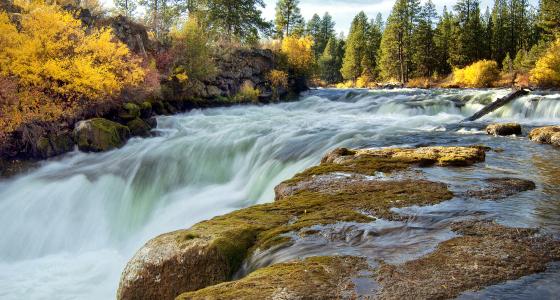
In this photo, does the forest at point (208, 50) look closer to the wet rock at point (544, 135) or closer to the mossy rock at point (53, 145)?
the mossy rock at point (53, 145)

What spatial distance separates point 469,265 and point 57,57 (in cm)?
1690

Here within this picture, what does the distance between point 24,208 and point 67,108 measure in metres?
5.44

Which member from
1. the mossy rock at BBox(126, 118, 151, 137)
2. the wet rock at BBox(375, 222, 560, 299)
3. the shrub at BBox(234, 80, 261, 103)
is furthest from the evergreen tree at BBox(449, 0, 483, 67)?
the wet rock at BBox(375, 222, 560, 299)

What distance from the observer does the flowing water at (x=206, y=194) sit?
16.0 ft

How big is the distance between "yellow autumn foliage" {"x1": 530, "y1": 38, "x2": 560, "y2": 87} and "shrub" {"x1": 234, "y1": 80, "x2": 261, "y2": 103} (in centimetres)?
2101

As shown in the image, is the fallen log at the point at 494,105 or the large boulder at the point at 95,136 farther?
the fallen log at the point at 494,105

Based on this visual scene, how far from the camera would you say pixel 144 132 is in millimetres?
17766

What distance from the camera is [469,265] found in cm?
363

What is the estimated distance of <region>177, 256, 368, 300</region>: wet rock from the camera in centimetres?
309

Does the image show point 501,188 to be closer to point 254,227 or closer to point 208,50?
point 254,227

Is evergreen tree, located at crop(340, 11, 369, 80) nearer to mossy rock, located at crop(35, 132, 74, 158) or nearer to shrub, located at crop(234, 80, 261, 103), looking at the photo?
shrub, located at crop(234, 80, 261, 103)

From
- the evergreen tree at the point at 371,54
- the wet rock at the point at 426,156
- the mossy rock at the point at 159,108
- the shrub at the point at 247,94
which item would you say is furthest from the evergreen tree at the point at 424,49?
the wet rock at the point at 426,156

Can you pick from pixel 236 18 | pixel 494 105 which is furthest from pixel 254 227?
pixel 236 18

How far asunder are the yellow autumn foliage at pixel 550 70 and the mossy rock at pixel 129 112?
93.8ft
